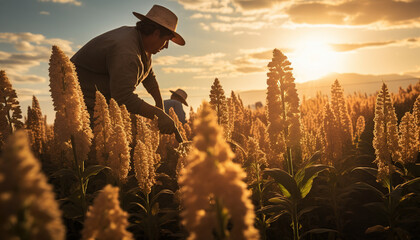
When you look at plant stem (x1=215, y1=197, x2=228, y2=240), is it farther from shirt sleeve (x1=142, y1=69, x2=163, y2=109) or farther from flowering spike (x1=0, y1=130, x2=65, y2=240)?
shirt sleeve (x1=142, y1=69, x2=163, y2=109)

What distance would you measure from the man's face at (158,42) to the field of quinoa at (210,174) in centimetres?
193

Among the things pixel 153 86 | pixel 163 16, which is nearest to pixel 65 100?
pixel 163 16

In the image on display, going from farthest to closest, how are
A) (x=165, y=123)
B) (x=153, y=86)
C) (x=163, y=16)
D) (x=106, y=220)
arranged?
(x=153, y=86), (x=163, y=16), (x=165, y=123), (x=106, y=220)

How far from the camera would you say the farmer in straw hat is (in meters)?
5.66

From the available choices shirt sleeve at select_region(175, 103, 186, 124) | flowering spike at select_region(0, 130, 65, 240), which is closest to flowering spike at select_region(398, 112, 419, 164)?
flowering spike at select_region(0, 130, 65, 240)

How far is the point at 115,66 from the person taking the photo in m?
5.68

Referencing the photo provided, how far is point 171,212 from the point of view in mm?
4258

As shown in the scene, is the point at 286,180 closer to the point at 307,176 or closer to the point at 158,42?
the point at 307,176

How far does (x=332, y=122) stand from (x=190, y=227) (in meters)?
5.73

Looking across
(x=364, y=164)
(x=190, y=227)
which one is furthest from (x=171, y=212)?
(x=364, y=164)

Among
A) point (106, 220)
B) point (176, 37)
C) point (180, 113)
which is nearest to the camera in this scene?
point (106, 220)

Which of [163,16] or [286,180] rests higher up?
[163,16]

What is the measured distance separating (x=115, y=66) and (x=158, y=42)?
156cm

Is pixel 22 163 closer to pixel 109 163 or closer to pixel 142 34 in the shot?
pixel 109 163
